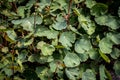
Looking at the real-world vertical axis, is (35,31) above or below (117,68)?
above

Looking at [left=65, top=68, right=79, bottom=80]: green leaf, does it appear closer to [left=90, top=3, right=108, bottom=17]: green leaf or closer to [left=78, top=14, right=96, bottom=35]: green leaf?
[left=78, top=14, right=96, bottom=35]: green leaf

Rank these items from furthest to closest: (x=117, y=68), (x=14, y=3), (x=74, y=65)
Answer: (x=14, y=3), (x=117, y=68), (x=74, y=65)

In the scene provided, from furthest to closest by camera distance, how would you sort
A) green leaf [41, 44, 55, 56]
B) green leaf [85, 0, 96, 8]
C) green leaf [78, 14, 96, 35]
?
green leaf [85, 0, 96, 8] → green leaf [78, 14, 96, 35] → green leaf [41, 44, 55, 56]

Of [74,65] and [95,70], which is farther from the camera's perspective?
[95,70]

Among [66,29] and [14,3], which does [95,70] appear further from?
[14,3]

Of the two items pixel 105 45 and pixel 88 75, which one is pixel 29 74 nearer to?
pixel 88 75

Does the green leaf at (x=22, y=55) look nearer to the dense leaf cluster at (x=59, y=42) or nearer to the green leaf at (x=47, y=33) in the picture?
the dense leaf cluster at (x=59, y=42)

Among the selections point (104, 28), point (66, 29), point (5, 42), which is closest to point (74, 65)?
point (66, 29)

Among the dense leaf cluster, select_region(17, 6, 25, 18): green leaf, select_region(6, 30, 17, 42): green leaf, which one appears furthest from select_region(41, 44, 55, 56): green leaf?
select_region(17, 6, 25, 18): green leaf
